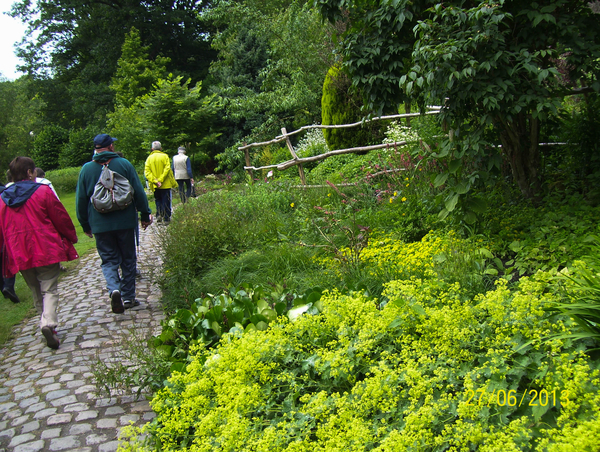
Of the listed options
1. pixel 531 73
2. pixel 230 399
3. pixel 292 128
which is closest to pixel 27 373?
pixel 230 399

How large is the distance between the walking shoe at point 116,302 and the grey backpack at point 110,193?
37.5 inches

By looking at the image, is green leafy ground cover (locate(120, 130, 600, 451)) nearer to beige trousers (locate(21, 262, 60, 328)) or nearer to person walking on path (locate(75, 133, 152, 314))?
person walking on path (locate(75, 133, 152, 314))

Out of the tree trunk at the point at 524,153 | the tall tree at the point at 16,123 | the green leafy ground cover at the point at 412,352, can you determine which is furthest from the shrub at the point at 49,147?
the tree trunk at the point at 524,153

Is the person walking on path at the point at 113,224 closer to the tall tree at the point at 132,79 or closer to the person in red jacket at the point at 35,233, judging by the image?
the person in red jacket at the point at 35,233

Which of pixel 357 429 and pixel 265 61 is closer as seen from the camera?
pixel 357 429

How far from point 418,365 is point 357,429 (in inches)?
22.4

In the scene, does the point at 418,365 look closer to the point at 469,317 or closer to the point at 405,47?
the point at 469,317

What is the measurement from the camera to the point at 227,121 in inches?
764

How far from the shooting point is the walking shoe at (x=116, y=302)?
5.18 metres

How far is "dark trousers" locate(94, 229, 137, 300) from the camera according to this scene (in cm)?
531

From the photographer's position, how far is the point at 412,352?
239 centimetres

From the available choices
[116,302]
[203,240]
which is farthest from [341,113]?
[116,302]

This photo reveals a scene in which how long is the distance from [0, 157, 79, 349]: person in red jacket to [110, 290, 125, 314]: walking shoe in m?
0.60
